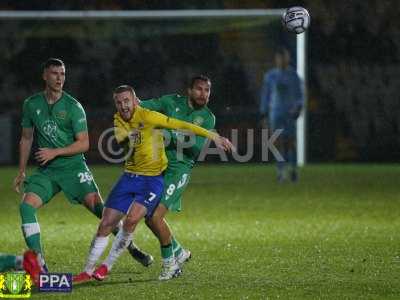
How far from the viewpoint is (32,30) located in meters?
23.9

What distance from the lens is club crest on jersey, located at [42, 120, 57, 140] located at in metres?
9.68

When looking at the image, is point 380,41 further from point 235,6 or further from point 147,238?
point 147,238

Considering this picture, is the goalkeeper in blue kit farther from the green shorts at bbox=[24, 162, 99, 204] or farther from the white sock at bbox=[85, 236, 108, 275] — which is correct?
the white sock at bbox=[85, 236, 108, 275]

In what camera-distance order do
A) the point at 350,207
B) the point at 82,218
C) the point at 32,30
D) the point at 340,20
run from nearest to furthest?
the point at 82,218 → the point at 350,207 → the point at 32,30 → the point at 340,20

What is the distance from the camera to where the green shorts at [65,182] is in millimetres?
9602

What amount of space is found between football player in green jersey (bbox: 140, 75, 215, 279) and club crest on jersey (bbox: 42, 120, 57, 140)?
0.97m

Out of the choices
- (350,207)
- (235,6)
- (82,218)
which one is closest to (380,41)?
(235,6)

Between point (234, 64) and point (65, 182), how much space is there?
1522cm

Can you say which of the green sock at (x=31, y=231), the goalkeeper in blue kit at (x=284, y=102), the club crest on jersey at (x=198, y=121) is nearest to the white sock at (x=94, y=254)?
the green sock at (x=31, y=231)

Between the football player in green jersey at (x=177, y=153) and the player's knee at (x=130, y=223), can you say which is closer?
the player's knee at (x=130, y=223)

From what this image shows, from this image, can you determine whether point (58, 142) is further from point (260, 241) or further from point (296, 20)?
point (296, 20)

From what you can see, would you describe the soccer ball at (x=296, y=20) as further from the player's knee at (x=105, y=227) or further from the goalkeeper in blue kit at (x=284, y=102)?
the goalkeeper in blue kit at (x=284, y=102)

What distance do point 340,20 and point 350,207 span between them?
13758 mm

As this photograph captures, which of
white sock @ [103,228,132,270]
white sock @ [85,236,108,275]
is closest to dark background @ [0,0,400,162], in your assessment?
white sock @ [103,228,132,270]
